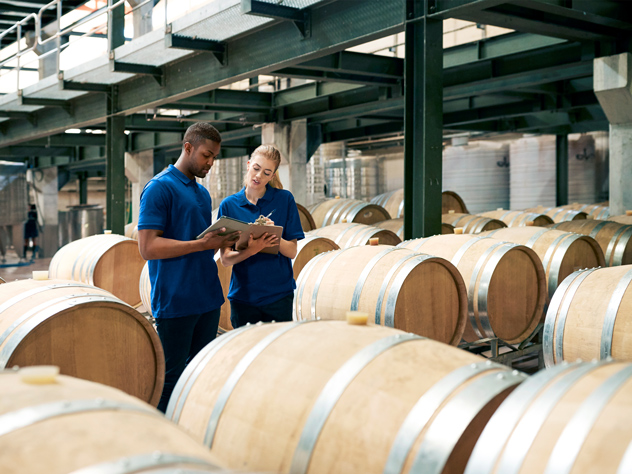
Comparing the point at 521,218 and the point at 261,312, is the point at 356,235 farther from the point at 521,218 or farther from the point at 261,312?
the point at 261,312

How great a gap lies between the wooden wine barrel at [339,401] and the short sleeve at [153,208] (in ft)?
3.24

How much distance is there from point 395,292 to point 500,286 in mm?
1237

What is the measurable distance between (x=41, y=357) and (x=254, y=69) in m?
5.53

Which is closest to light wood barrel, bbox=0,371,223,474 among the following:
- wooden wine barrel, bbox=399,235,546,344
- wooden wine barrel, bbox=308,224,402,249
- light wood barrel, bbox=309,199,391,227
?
wooden wine barrel, bbox=399,235,546,344

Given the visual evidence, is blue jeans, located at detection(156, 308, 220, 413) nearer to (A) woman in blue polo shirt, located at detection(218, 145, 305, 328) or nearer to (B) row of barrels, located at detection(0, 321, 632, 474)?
(A) woman in blue polo shirt, located at detection(218, 145, 305, 328)

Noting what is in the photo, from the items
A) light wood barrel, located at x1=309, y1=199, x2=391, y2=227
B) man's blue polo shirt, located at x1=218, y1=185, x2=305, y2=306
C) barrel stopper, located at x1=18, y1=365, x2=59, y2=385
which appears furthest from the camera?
light wood barrel, located at x1=309, y1=199, x2=391, y2=227

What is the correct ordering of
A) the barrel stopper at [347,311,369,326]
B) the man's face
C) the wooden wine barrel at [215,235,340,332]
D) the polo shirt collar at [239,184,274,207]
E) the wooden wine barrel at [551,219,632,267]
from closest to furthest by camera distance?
the barrel stopper at [347,311,369,326] < the man's face < the polo shirt collar at [239,184,274,207] < the wooden wine barrel at [215,235,340,332] < the wooden wine barrel at [551,219,632,267]

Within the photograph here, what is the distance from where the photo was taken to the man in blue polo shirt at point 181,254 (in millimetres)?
2930

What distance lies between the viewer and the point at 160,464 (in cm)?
123

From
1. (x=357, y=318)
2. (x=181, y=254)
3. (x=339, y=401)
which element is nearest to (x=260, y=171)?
(x=181, y=254)

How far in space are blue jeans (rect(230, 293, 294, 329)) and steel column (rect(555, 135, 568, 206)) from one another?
13.5 metres

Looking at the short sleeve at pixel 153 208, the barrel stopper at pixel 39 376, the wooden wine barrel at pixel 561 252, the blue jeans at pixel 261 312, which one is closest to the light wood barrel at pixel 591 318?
the wooden wine barrel at pixel 561 252

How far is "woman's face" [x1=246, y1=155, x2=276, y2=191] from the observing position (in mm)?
3381

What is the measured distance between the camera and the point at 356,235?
6.71 metres
